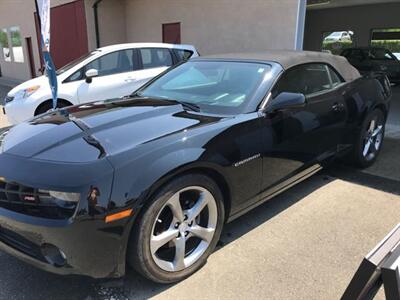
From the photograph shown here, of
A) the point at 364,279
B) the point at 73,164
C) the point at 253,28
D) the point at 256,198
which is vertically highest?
the point at 253,28

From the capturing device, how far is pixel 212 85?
3.41 metres

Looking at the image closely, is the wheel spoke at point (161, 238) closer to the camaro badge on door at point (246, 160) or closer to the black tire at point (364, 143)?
the camaro badge on door at point (246, 160)

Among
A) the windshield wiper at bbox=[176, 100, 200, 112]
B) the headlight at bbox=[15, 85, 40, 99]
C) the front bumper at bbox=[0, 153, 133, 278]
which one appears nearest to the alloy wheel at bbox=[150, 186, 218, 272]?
the front bumper at bbox=[0, 153, 133, 278]

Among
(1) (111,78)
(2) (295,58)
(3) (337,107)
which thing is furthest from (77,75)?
(3) (337,107)

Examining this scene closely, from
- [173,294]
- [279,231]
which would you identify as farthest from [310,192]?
[173,294]

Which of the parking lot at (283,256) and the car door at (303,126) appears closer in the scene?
the parking lot at (283,256)

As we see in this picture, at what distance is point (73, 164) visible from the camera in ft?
7.09

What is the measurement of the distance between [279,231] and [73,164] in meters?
1.90

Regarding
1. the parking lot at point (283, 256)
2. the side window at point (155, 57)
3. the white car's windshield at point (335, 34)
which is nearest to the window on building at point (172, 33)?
the side window at point (155, 57)

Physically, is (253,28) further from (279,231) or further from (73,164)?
(73,164)

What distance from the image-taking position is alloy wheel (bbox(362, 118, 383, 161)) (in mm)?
4605

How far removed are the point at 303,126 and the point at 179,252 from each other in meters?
1.67

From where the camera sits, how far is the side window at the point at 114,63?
6.79 metres

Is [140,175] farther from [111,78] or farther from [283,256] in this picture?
[111,78]
